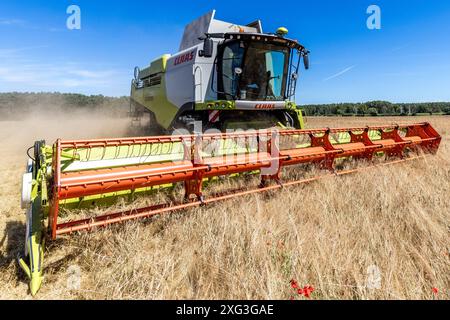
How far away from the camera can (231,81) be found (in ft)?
18.0

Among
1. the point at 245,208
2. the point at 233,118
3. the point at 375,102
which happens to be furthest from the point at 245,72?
the point at 375,102

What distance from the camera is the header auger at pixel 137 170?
6.19ft

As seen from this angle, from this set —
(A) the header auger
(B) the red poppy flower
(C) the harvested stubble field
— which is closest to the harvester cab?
(A) the header auger

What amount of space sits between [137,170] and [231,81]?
3713 millimetres

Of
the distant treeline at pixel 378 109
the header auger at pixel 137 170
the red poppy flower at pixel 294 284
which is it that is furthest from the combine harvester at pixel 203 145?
the distant treeline at pixel 378 109

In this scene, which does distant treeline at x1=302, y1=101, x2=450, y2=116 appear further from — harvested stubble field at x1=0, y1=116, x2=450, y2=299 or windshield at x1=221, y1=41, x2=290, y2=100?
harvested stubble field at x1=0, y1=116, x2=450, y2=299

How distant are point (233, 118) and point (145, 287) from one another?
176 inches

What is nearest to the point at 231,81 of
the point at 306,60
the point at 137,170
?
the point at 306,60

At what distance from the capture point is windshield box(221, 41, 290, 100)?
5.39m

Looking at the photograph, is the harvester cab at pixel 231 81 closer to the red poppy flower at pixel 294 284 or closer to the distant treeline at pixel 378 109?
the red poppy flower at pixel 294 284

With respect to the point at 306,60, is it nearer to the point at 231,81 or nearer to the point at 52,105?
the point at 231,81

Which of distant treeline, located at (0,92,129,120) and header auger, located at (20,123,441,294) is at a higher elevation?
distant treeline, located at (0,92,129,120)

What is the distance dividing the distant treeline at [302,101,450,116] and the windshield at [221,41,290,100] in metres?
39.9
